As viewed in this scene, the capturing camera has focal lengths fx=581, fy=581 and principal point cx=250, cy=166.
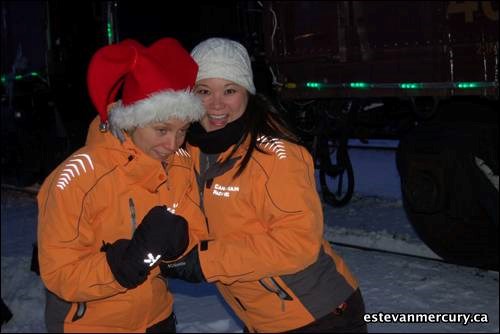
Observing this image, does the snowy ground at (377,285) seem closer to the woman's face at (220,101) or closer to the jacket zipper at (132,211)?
the woman's face at (220,101)

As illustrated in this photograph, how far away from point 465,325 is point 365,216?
352cm

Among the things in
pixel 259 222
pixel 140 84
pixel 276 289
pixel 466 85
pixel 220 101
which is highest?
→ pixel 140 84

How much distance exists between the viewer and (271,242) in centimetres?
213

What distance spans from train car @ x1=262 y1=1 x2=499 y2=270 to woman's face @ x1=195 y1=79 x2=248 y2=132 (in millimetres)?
2764

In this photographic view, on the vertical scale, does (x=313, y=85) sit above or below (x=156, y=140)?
below

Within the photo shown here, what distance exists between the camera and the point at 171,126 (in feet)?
7.32

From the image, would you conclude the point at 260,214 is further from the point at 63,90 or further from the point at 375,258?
the point at 63,90

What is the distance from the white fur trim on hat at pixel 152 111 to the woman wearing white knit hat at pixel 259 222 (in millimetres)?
215

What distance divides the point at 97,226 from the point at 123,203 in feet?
0.40

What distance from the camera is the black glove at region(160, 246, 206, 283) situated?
2166 millimetres
